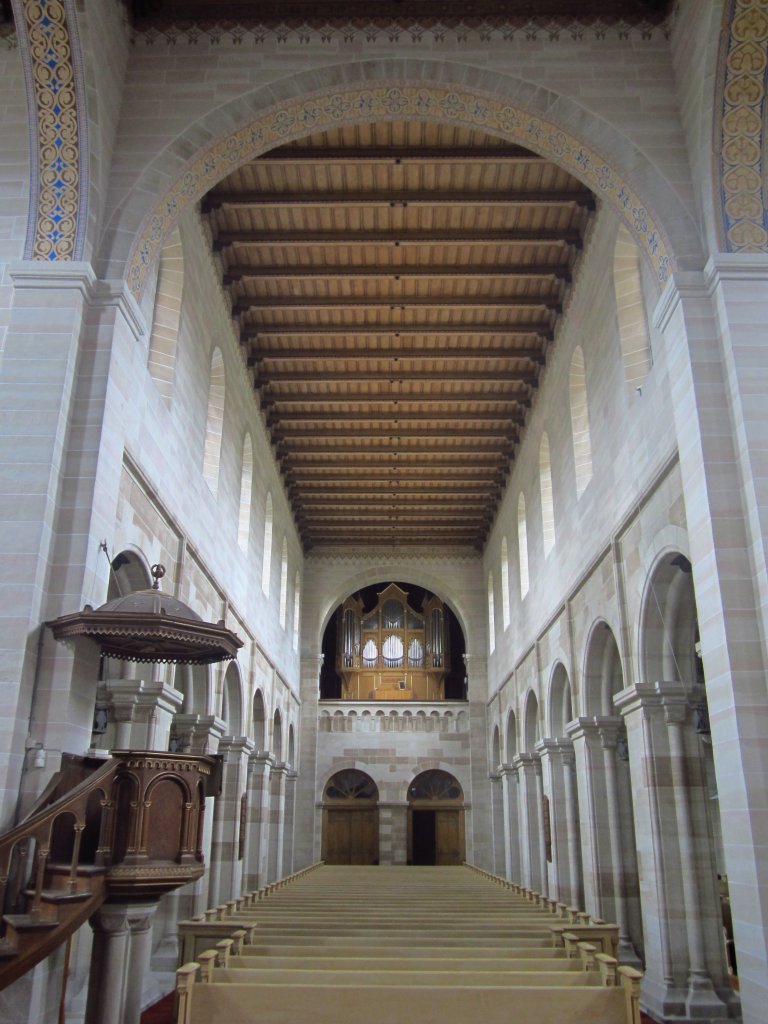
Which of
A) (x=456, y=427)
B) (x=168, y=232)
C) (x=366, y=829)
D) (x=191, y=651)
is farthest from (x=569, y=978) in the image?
(x=366, y=829)

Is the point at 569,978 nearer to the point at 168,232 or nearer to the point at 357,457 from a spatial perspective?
the point at 168,232

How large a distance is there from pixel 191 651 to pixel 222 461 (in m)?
6.97

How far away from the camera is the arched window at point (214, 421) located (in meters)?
14.4

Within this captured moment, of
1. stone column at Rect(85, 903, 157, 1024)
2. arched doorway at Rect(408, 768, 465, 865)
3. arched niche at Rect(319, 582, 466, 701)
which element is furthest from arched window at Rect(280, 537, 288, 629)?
stone column at Rect(85, 903, 157, 1024)

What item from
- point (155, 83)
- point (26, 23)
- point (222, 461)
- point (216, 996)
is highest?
point (155, 83)

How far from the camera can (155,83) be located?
985 cm

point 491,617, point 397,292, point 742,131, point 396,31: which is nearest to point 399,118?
point 396,31

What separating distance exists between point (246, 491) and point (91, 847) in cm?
1106

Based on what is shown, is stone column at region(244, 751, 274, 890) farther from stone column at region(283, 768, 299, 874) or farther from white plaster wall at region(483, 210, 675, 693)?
white plaster wall at region(483, 210, 675, 693)

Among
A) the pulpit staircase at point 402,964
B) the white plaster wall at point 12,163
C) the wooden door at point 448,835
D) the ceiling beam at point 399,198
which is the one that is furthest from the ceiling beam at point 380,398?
the wooden door at point 448,835

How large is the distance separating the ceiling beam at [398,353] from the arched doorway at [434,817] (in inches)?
519

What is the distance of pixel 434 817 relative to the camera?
2572cm

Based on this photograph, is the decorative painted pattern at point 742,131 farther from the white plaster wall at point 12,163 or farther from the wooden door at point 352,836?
the wooden door at point 352,836

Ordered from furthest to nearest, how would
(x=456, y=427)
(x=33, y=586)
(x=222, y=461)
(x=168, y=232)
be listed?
1. (x=456, y=427)
2. (x=222, y=461)
3. (x=168, y=232)
4. (x=33, y=586)
